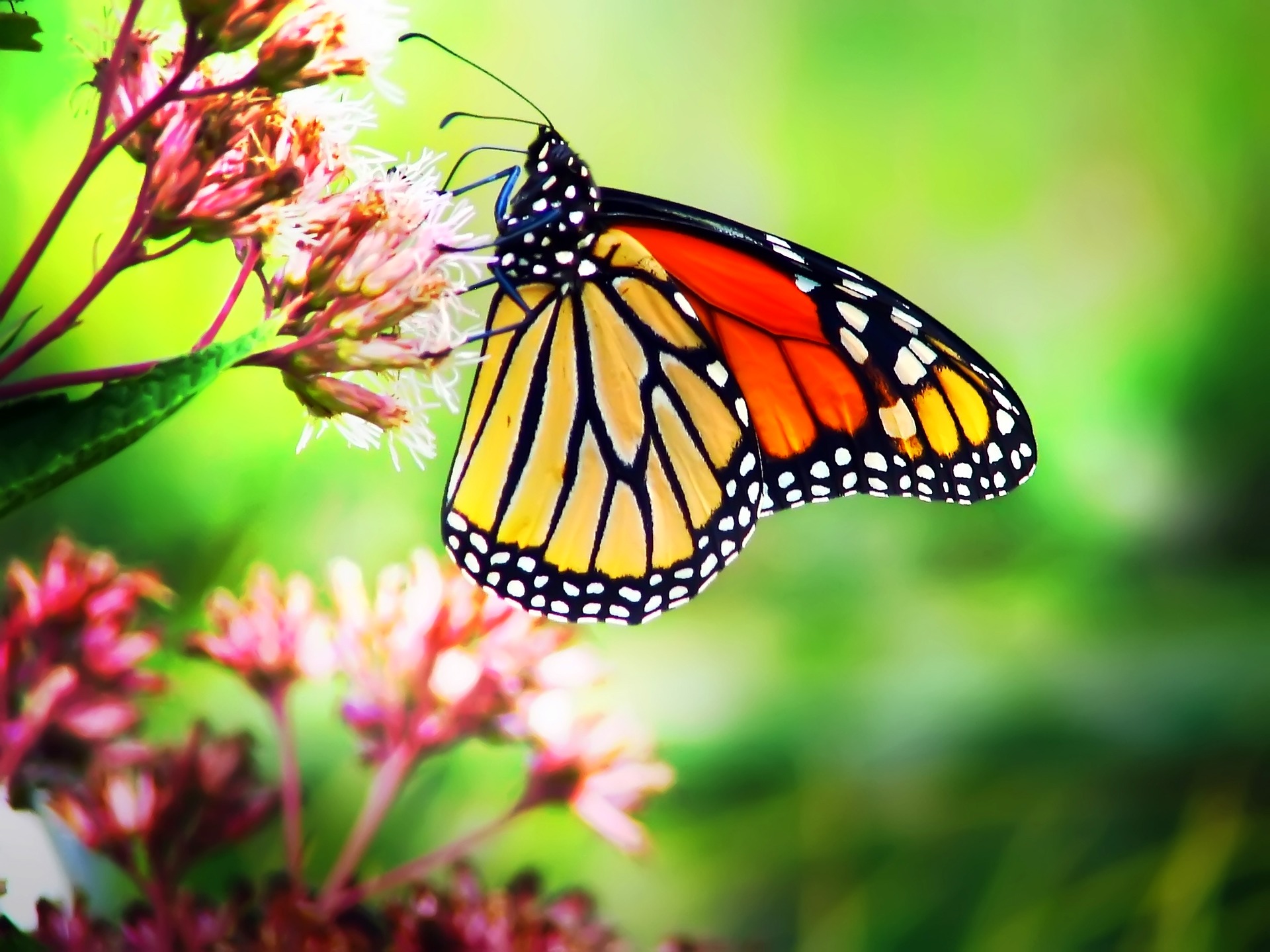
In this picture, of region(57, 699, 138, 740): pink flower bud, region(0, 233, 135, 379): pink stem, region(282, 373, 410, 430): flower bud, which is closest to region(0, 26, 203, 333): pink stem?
region(0, 233, 135, 379): pink stem

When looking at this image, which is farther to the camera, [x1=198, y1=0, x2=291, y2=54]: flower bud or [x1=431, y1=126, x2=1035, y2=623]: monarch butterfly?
[x1=431, y1=126, x2=1035, y2=623]: monarch butterfly

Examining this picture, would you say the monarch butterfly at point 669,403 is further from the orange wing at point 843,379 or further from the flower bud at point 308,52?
the flower bud at point 308,52

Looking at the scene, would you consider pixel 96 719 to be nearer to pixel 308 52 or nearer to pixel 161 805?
pixel 161 805

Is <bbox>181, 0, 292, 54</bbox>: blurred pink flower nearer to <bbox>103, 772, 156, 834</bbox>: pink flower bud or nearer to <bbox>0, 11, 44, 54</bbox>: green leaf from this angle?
<bbox>0, 11, 44, 54</bbox>: green leaf

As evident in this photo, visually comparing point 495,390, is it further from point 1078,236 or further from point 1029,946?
point 1029,946

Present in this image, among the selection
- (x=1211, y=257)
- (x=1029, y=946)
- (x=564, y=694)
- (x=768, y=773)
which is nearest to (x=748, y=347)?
(x=564, y=694)

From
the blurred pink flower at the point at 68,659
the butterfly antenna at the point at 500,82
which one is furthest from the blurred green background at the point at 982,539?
the blurred pink flower at the point at 68,659

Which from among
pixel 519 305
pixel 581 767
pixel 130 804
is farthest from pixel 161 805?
pixel 519 305
